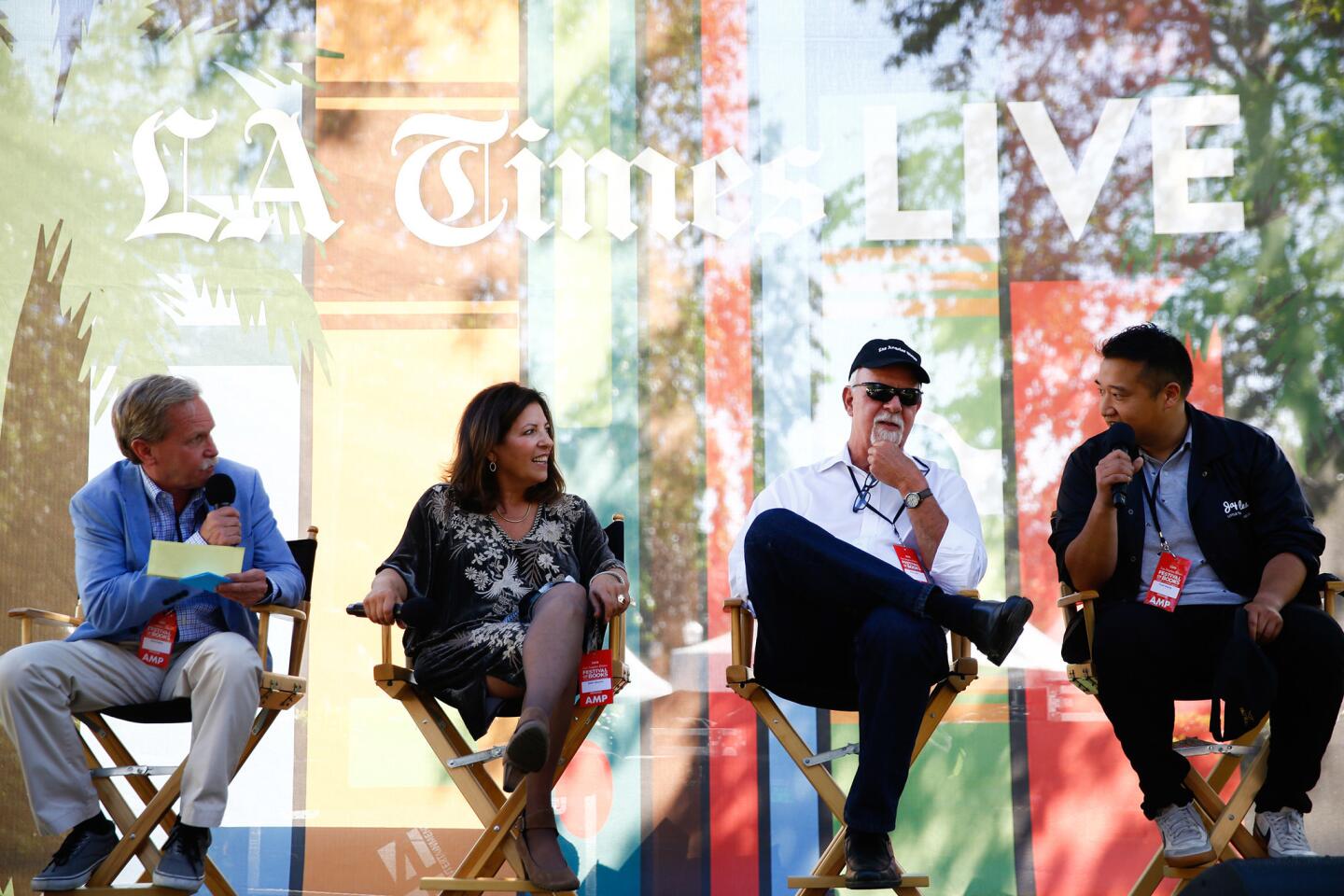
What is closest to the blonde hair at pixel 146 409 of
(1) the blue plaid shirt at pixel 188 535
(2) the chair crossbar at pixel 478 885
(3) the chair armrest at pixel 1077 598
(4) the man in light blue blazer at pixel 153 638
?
(4) the man in light blue blazer at pixel 153 638

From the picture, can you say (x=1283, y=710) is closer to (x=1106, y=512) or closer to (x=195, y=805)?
(x=1106, y=512)

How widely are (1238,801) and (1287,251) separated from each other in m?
2.10

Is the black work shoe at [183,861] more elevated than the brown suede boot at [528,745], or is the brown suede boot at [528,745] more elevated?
the brown suede boot at [528,745]

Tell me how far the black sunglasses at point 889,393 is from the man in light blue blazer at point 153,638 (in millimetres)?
1603

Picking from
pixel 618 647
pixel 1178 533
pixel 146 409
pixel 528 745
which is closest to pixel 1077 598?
pixel 1178 533

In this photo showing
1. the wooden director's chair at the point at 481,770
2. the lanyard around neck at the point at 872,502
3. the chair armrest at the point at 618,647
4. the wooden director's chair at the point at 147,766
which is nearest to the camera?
the wooden director's chair at the point at 481,770

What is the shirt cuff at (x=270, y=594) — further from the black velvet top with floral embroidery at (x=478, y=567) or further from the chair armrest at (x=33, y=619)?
the chair armrest at (x=33, y=619)

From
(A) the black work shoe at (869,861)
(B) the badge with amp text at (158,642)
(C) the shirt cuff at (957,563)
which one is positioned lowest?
(A) the black work shoe at (869,861)

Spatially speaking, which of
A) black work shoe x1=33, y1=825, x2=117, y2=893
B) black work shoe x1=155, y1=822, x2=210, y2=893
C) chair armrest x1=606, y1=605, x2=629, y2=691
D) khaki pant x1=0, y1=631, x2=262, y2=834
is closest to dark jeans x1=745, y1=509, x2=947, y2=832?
chair armrest x1=606, y1=605, x2=629, y2=691

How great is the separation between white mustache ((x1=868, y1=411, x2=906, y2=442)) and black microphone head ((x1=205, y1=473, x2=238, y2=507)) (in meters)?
1.70

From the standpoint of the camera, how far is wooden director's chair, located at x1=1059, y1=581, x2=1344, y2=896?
10.4 ft

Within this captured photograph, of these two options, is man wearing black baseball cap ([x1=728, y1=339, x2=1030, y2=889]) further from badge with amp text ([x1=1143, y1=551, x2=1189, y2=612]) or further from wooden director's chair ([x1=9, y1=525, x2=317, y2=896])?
wooden director's chair ([x1=9, y1=525, x2=317, y2=896])

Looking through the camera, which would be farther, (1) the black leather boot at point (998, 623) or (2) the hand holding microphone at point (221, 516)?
(2) the hand holding microphone at point (221, 516)

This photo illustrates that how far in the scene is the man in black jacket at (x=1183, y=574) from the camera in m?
3.17
